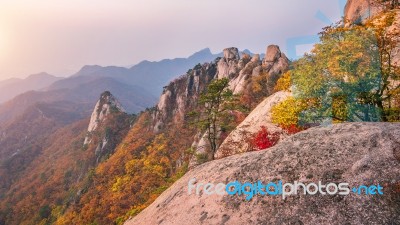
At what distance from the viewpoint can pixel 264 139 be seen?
2323 cm

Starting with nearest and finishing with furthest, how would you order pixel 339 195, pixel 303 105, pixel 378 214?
pixel 378 214
pixel 339 195
pixel 303 105

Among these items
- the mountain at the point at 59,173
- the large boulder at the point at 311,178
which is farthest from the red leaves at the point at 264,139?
the mountain at the point at 59,173

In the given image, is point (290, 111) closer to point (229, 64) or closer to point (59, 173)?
point (229, 64)

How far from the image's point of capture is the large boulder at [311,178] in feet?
25.8

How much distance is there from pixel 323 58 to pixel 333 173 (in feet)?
36.1

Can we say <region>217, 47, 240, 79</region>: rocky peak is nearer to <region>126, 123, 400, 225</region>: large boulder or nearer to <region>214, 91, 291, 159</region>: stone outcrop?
<region>214, 91, 291, 159</region>: stone outcrop

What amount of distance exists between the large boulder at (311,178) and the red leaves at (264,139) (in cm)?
1039

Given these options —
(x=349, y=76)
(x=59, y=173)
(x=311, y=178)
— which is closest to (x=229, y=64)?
(x=349, y=76)

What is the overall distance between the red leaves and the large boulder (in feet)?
34.1

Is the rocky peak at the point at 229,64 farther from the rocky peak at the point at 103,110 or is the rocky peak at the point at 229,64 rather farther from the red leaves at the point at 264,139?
the red leaves at the point at 264,139

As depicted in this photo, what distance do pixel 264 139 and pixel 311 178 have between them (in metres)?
14.3

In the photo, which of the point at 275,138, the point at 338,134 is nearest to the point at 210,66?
the point at 275,138

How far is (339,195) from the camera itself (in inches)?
325

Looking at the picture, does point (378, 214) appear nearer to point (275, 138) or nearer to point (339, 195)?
point (339, 195)
